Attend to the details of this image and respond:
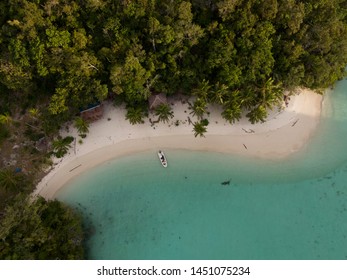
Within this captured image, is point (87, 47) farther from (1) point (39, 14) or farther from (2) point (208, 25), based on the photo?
(2) point (208, 25)

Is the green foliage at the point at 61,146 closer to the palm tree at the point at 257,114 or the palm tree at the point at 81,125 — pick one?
the palm tree at the point at 81,125

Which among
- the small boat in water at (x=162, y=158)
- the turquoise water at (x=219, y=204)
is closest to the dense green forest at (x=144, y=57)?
the turquoise water at (x=219, y=204)

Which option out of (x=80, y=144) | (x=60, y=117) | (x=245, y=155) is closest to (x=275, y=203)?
(x=245, y=155)

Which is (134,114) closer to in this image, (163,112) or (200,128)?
(163,112)

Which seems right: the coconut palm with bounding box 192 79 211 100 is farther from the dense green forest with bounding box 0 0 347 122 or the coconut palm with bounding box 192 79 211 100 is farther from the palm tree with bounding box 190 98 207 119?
the palm tree with bounding box 190 98 207 119

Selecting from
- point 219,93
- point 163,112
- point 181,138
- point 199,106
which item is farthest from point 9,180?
point 219,93

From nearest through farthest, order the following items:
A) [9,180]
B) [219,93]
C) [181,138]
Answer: [219,93]
[9,180]
[181,138]

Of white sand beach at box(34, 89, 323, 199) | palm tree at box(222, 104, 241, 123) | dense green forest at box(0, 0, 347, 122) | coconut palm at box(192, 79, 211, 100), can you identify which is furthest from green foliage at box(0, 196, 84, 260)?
palm tree at box(222, 104, 241, 123)
